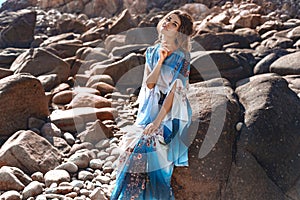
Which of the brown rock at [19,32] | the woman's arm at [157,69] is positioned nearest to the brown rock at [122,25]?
the brown rock at [19,32]

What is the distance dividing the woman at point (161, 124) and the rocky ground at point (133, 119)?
0.30 metres

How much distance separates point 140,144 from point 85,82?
6.17 m

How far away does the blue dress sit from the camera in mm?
3010

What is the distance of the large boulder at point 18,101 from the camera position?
5.50 m

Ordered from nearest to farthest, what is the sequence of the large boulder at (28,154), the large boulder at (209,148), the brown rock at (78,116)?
1. the large boulder at (209,148)
2. the large boulder at (28,154)
3. the brown rock at (78,116)

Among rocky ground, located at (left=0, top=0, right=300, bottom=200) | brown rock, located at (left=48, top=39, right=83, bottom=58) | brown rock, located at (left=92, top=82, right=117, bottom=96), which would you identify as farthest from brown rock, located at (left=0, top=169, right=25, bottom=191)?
brown rock, located at (left=48, top=39, right=83, bottom=58)

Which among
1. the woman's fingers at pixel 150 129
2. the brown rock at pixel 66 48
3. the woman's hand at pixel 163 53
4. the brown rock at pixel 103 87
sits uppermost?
the woman's hand at pixel 163 53

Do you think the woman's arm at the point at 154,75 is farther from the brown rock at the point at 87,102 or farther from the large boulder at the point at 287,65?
the large boulder at the point at 287,65

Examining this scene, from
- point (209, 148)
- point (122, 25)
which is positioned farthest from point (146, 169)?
point (122, 25)

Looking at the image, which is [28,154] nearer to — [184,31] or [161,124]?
[161,124]

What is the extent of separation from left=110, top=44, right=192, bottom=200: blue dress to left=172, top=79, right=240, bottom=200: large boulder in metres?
0.18

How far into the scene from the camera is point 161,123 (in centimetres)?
310

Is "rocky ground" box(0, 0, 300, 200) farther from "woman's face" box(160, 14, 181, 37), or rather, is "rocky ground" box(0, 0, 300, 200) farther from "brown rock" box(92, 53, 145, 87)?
"woman's face" box(160, 14, 181, 37)

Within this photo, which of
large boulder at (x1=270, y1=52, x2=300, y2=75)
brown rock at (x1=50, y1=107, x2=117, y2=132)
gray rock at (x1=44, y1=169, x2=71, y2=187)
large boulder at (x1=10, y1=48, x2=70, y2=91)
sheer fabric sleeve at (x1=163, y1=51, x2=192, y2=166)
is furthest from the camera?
Answer: large boulder at (x1=10, y1=48, x2=70, y2=91)
